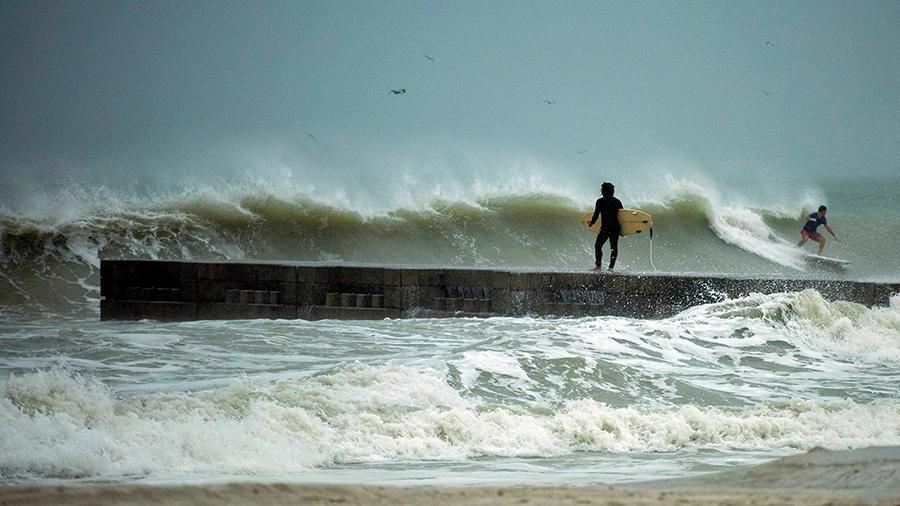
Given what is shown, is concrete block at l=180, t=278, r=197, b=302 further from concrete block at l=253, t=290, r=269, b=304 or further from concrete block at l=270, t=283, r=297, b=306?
concrete block at l=270, t=283, r=297, b=306

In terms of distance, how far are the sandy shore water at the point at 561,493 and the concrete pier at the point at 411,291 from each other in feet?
24.3

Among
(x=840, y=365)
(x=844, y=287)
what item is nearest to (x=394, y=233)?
(x=844, y=287)

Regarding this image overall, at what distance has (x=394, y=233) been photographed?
24109 millimetres

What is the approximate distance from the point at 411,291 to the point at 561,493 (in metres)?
8.28

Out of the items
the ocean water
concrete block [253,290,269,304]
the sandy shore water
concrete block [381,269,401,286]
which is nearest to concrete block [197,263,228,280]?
concrete block [253,290,269,304]

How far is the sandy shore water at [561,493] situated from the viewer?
451 cm

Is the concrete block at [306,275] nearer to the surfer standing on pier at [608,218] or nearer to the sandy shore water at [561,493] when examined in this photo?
the surfer standing on pier at [608,218]

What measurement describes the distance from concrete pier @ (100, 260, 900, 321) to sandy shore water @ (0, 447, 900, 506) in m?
7.40

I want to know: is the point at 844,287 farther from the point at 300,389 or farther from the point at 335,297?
the point at 300,389

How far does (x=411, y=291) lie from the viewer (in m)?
13.1

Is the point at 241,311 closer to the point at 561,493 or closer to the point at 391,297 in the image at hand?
the point at 391,297

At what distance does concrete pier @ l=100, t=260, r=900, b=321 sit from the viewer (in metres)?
12.6

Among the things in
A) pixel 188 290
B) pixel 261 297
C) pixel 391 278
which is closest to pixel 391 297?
pixel 391 278

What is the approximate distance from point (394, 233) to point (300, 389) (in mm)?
16490
